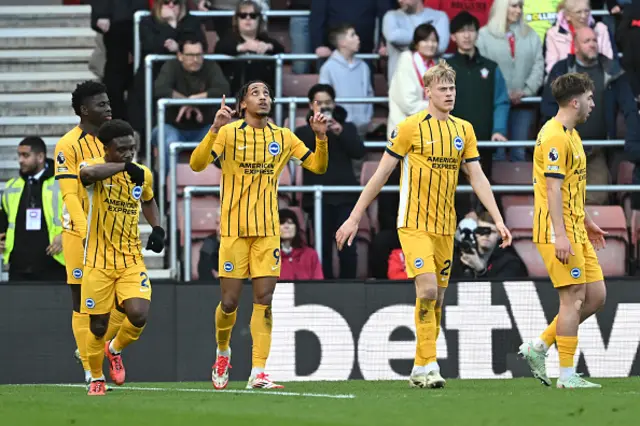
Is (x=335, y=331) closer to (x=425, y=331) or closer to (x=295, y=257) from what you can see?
(x=295, y=257)

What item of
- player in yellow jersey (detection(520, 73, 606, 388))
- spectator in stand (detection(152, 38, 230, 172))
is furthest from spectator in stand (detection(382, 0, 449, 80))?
player in yellow jersey (detection(520, 73, 606, 388))

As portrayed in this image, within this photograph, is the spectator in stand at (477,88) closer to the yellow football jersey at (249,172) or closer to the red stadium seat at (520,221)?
the red stadium seat at (520,221)

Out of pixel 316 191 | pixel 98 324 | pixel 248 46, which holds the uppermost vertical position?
pixel 248 46

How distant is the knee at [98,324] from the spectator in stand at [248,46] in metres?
5.78

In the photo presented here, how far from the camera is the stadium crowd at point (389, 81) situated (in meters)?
14.6

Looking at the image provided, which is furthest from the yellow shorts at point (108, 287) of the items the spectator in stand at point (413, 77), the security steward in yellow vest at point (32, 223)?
the spectator in stand at point (413, 77)

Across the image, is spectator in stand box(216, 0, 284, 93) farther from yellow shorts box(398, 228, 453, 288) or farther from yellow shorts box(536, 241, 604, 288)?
yellow shorts box(536, 241, 604, 288)

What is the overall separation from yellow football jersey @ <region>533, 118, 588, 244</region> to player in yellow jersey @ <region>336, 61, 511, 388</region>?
311 mm

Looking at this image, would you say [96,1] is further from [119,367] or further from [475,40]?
[119,367]

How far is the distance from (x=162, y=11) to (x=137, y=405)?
25.7 feet

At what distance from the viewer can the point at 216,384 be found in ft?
38.1

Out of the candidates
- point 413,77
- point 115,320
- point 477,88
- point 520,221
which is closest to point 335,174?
point 413,77

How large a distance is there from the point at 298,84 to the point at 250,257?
5681 millimetres

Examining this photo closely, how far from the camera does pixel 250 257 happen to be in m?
11.4
